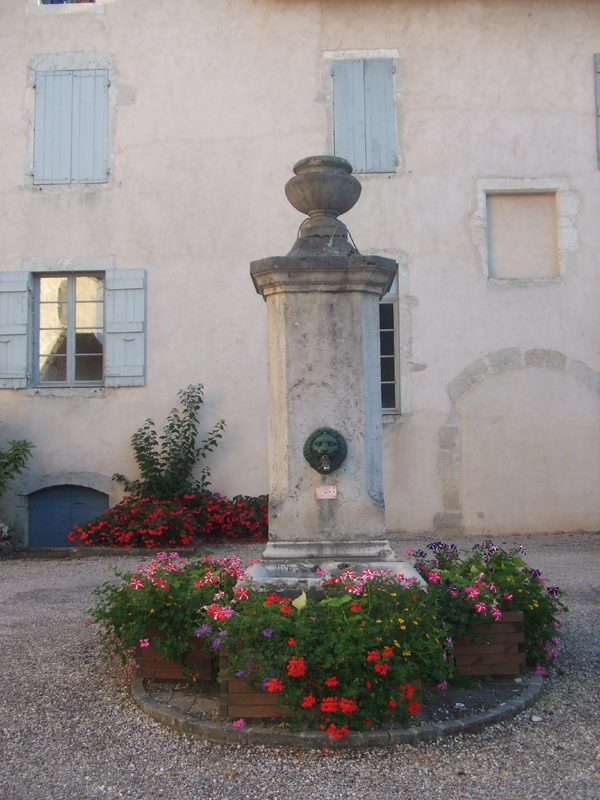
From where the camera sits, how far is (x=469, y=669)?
3.79 meters

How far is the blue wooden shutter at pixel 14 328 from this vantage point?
8891 mm

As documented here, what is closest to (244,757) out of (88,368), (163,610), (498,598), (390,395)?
(163,610)

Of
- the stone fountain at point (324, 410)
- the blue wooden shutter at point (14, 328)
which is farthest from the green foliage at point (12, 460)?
the stone fountain at point (324, 410)

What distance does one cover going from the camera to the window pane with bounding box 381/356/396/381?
902 cm

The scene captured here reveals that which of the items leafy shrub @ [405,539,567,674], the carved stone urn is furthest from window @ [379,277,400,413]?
leafy shrub @ [405,539,567,674]

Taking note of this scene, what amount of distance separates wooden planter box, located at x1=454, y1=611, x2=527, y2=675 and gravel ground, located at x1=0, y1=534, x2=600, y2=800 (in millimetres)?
221

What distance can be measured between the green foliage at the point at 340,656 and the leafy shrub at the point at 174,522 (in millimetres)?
4672

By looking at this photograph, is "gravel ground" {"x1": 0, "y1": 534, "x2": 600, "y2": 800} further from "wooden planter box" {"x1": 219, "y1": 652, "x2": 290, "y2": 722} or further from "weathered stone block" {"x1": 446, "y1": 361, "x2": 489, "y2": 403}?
"weathered stone block" {"x1": 446, "y1": 361, "x2": 489, "y2": 403}

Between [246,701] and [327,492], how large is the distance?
116cm

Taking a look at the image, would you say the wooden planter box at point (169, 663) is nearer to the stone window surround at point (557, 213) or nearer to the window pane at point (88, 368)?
the window pane at point (88, 368)

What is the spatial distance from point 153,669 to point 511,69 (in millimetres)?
7712

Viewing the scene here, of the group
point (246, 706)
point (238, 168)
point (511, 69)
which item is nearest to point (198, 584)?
point (246, 706)

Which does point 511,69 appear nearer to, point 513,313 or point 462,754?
point 513,313

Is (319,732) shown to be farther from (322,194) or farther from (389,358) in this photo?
(389,358)
